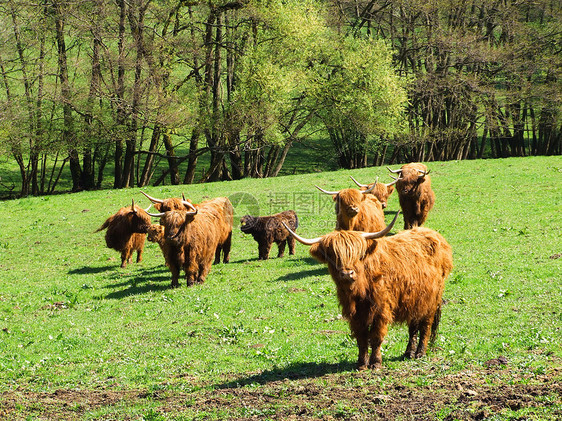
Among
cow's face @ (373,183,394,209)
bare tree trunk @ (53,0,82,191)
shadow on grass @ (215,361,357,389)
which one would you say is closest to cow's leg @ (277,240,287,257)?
cow's face @ (373,183,394,209)

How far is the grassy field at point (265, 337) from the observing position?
7.00 metres

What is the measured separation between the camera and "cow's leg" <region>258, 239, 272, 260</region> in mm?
16922

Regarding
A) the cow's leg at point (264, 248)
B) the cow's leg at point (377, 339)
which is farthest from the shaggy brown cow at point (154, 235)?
the cow's leg at point (377, 339)

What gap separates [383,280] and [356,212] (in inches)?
216

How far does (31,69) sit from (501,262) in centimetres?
2994

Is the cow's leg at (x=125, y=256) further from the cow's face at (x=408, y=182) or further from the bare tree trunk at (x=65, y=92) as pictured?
the bare tree trunk at (x=65, y=92)

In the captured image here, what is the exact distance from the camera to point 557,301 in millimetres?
10359

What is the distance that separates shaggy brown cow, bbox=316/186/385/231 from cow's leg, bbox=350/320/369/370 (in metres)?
5.57

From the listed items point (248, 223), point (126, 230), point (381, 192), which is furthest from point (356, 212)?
point (381, 192)

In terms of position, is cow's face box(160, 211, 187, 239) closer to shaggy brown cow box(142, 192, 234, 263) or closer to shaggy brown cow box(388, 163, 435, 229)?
shaggy brown cow box(142, 192, 234, 263)

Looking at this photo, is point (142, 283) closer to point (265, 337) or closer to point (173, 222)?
point (173, 222)

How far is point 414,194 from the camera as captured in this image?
17.8 m

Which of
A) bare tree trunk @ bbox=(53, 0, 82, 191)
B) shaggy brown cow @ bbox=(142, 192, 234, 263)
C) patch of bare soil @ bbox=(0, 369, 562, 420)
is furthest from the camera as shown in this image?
bare tree trunk @ bbox=(53, 0, 82, 191)

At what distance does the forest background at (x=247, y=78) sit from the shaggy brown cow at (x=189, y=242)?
1989 centimetres
